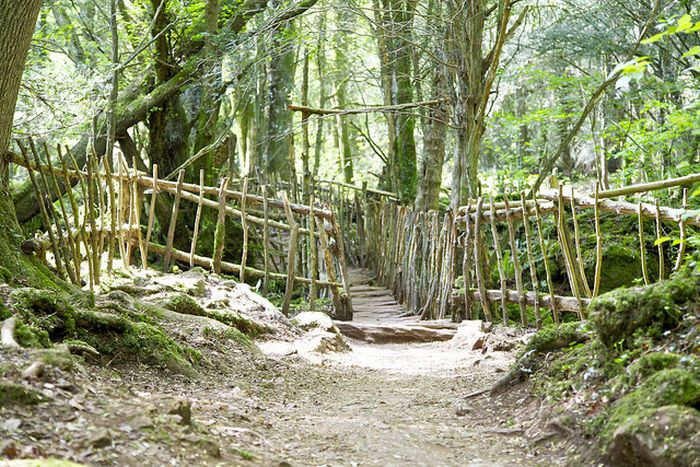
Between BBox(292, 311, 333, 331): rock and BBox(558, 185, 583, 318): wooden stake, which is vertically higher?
BBox(558, 185, 583, 318): wooden stake

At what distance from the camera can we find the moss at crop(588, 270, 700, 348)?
11.7 ft

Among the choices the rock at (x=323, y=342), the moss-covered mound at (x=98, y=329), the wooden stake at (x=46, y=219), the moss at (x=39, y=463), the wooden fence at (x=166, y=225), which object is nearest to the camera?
the moss at (x=39, y=463)

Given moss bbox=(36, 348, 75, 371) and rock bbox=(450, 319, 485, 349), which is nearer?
moss bbox=(36, 348, 75, 371)

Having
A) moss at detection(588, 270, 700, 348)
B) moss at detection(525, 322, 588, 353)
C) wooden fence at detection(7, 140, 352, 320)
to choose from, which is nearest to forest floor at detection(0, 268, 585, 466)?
moss at detection(525, 322, 588, 353)

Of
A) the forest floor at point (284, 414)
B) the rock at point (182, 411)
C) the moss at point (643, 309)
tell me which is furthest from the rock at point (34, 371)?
the moss at point (643, 309)

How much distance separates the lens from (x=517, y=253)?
26.6 feet

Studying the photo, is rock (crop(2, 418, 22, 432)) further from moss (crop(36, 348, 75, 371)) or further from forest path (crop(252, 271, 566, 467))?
forest path (crop(252, 271, 566, 467))

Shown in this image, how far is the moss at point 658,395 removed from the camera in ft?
9.67

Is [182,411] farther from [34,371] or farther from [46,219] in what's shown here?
[46,219]

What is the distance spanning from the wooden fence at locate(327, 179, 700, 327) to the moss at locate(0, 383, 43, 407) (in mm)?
4197

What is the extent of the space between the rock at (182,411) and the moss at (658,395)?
188 centimetres

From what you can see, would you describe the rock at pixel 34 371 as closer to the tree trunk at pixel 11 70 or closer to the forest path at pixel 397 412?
the forest path at pixel 397 412

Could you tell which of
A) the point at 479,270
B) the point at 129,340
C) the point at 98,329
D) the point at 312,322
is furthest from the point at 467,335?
the point at 98,329

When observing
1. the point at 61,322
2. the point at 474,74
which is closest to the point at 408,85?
the point at 474,74
